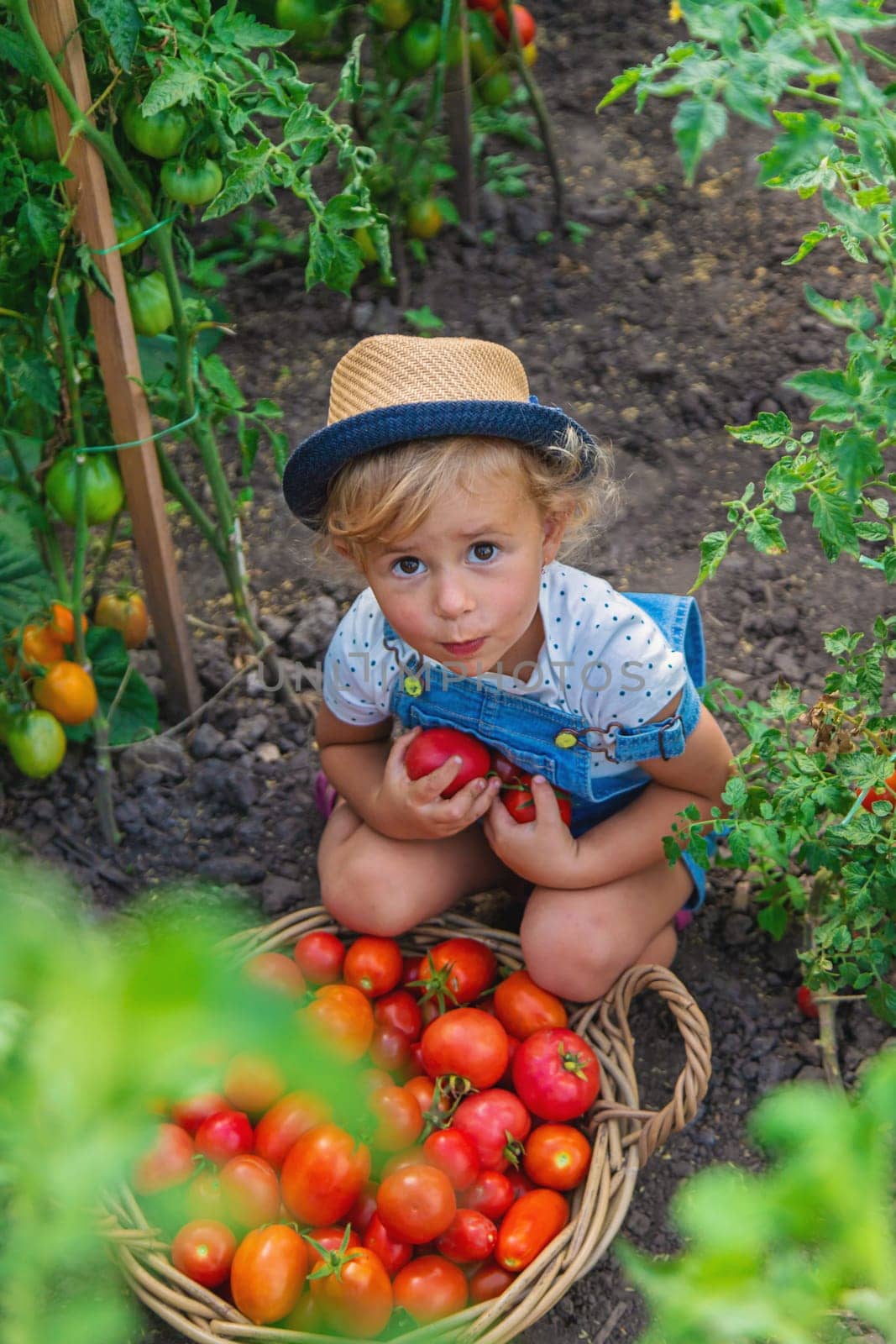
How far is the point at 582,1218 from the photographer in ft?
5.08

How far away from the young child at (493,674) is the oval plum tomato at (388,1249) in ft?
1.30

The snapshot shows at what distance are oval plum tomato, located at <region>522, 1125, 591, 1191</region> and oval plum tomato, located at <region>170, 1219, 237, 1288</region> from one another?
1.24ft

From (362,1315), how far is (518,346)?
2069mm

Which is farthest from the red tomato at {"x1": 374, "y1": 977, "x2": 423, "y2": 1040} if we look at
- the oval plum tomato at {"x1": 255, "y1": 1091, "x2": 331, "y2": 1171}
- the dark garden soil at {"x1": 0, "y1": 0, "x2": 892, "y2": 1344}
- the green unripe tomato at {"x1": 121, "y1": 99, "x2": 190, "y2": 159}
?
the green unripe tomato at {"x1": 121, "y1": 99, "x2": 190, "y2": 159}

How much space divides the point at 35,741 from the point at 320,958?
56 centimetres

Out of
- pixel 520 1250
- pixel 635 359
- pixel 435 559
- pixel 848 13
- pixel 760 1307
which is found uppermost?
pixel 848 13

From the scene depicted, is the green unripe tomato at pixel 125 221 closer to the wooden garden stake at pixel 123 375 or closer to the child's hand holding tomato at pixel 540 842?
the wooden garden stake at pixel 123 375

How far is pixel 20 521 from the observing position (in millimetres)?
2014

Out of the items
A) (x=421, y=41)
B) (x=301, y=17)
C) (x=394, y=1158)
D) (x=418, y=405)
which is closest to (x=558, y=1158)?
(x=394, y=1158)

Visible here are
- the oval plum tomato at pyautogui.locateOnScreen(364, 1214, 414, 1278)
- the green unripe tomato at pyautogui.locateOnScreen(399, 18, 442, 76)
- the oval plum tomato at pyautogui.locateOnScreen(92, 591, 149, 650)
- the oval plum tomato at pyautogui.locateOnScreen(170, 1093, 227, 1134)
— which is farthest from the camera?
the green unripe tomato at pyautogui.locateOnScreen(399, 18, 442, 76)

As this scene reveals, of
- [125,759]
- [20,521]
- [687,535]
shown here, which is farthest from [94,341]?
[687,535]

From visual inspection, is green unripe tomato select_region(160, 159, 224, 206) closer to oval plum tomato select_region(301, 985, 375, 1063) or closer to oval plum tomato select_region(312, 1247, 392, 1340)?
oval plum tomato select_region(301, 985, 375, 1063)

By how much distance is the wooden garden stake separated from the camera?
66.1 inches

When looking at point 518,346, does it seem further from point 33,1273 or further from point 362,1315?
point 33,1273
